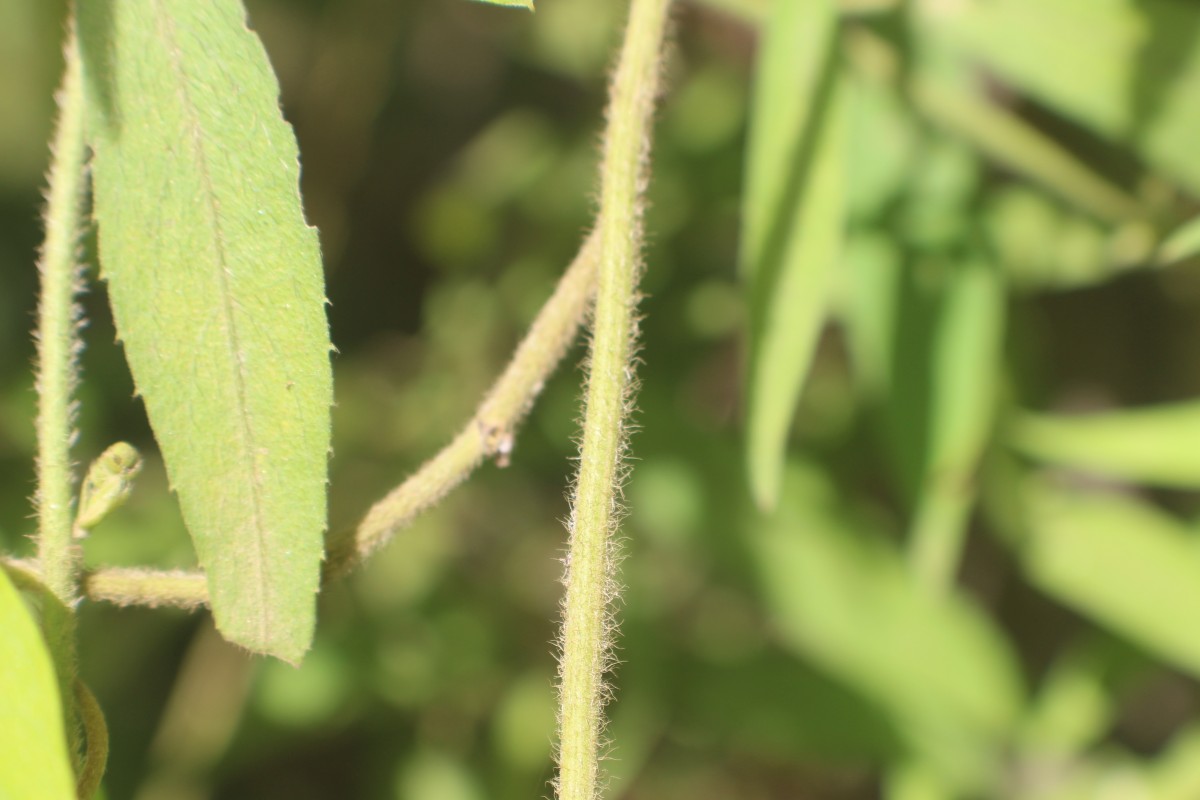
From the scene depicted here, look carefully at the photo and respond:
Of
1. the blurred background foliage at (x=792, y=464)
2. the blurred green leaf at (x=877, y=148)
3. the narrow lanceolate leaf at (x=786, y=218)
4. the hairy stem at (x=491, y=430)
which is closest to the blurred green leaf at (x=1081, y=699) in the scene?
the blurred background foliage at (x=792, y=464)

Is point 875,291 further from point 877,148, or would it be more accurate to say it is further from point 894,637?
point 894,637

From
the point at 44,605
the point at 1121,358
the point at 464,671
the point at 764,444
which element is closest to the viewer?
the point at 44,605

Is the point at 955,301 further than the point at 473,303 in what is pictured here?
No

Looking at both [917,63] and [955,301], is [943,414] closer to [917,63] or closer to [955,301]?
[955,301]

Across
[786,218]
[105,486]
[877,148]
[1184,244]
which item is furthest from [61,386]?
[877,148]

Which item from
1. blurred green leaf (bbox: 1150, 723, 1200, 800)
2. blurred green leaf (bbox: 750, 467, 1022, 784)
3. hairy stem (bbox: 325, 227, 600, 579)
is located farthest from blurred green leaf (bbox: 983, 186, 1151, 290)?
hairy stem (bbox: 325, 227, 600, 579)

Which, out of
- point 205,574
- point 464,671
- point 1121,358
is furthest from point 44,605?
point 1121,358

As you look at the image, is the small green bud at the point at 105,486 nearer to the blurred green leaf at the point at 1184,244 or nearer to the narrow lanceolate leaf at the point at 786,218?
the narrow lanceolate leaf at the point at 786,218

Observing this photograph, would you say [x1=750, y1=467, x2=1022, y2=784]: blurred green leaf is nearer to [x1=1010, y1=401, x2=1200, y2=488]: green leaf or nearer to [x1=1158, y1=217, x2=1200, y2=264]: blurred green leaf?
[x1=1010, y1=401, x2=1200, y2=488]: green leaf
